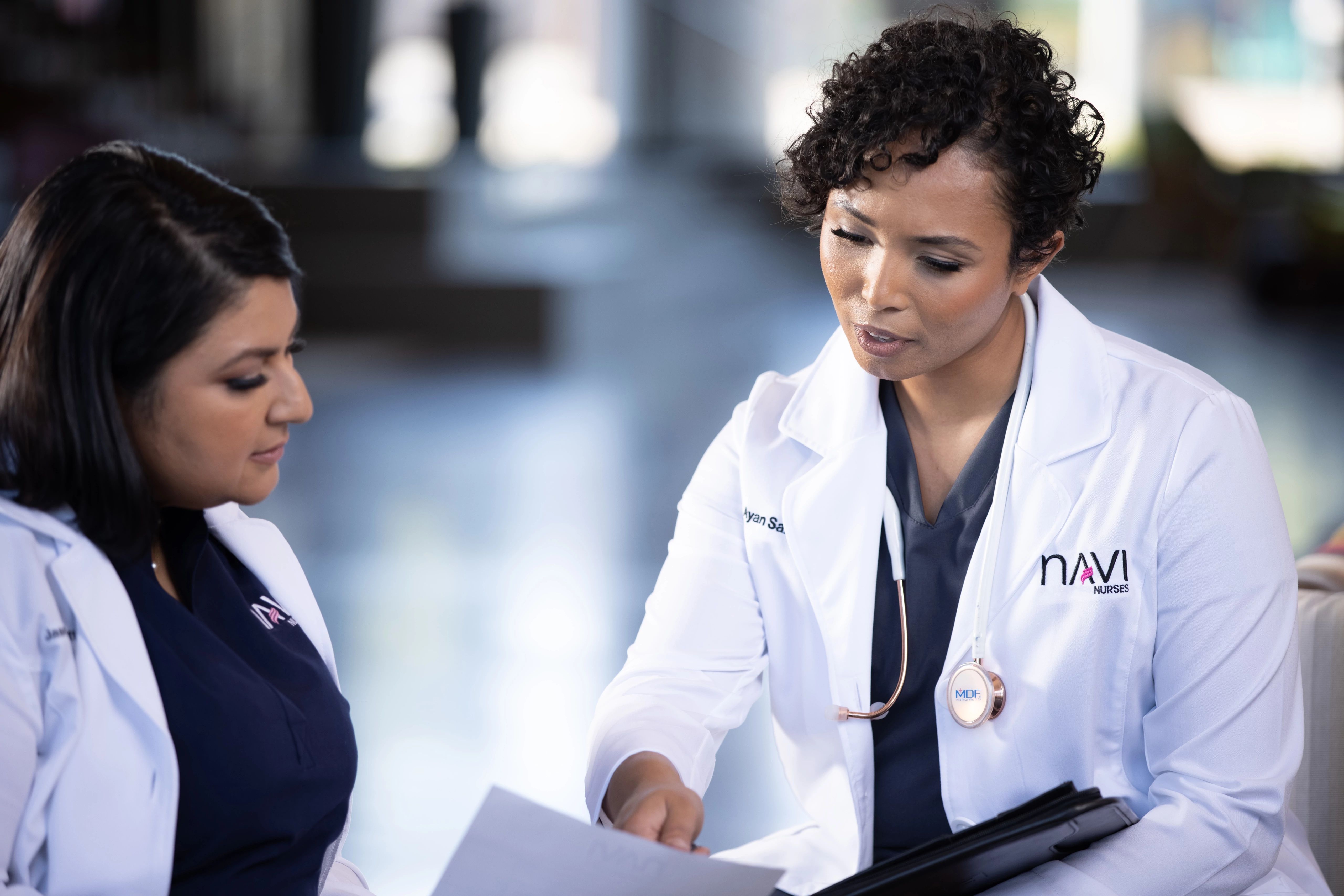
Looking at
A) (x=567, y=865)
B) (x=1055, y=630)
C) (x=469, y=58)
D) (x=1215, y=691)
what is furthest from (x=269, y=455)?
(x=469, y=58)

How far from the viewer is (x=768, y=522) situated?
55.4 inches

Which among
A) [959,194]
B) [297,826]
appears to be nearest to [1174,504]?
[959,194]

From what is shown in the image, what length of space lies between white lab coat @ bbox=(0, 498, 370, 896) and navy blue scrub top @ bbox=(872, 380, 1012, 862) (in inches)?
27.2

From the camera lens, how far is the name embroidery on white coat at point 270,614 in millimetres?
1190

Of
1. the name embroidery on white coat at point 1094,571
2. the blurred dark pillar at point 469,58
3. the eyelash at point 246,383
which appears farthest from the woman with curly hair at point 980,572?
the blurred dark pillar at point 469,58

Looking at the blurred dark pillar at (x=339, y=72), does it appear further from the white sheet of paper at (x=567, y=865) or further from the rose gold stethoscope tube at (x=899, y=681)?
the white sheet of paper at (x=567, y=865)

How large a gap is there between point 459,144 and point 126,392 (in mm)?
11367

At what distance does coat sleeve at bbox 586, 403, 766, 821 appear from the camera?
1.29 metres

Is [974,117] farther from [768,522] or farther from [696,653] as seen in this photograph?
[696,653]

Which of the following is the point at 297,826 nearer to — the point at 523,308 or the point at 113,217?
the point at 113,217

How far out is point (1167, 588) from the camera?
4.10ft

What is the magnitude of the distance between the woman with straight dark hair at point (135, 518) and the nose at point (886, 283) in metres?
0.55

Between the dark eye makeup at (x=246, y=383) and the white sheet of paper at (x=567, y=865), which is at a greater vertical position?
the dark eye makeup at (x=246, y=383)

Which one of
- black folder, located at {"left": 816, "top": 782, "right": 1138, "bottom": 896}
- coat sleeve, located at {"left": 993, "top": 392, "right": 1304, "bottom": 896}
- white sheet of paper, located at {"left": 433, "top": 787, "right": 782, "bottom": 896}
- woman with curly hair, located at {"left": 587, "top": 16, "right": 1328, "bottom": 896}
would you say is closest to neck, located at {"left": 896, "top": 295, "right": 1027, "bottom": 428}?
woman with curly hair, located at {"left": 587, "top": 16, "right": 1328, "bottom": 896}
